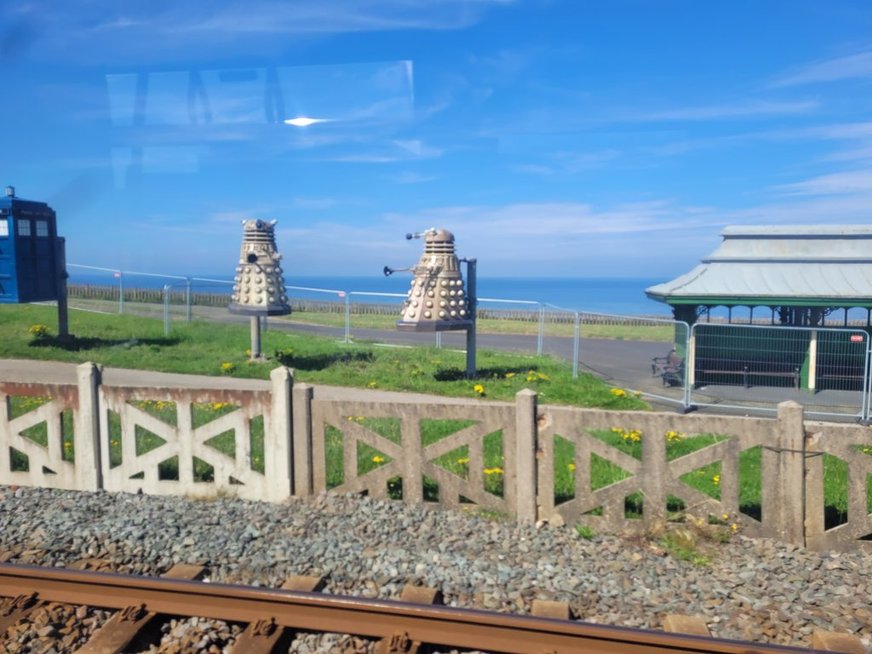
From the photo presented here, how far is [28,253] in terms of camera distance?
52.7 ft

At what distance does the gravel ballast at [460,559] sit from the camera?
5477 mm

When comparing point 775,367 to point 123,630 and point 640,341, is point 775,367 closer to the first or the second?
point 640,341

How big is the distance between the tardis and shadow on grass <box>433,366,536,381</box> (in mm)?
8054

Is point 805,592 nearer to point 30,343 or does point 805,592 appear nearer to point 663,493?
point 663,493

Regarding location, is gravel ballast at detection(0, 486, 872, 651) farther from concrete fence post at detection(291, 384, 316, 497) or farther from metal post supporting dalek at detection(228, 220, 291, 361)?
metal post supporting dalek at detection(228, 220, 291, 361)

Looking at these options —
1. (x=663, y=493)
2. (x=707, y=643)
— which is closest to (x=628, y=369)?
(x=663, y=493)

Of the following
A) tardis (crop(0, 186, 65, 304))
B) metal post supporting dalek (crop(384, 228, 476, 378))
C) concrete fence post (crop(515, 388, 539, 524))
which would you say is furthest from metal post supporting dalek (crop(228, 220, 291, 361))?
concrete fence post (crop(515, 388, 539, 524))

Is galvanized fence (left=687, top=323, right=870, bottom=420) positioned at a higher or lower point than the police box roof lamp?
lower

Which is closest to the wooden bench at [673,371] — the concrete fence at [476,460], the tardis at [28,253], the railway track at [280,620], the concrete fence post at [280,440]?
the concrete fence at [476,460]

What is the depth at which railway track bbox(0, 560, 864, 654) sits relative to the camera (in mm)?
4773

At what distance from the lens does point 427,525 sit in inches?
274

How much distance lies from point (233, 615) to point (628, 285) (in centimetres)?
1495

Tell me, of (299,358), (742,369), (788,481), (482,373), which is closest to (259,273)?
(299,358)

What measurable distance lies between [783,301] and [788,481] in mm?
7383
